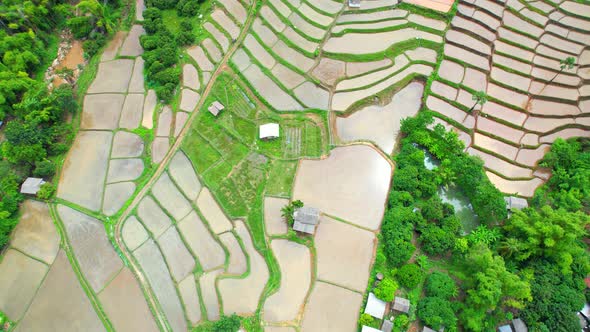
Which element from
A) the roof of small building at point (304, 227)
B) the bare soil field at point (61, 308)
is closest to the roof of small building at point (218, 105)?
the roof of small building at point (304, 227)

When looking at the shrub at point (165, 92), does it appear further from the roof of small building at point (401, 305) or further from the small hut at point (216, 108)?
the roof of small building at point (401, 305)

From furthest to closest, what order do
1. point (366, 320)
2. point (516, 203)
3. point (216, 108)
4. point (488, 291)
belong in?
point (216, 108) → point (516, 203) → point (366, 320) → point (488, 291)

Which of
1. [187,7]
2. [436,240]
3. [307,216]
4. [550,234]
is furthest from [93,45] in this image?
[550,234]

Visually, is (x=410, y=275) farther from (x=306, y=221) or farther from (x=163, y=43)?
(x=163, y=43)

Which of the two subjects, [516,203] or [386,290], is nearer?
[386,290]

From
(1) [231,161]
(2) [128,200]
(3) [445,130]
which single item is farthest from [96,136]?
(3) [445,130]

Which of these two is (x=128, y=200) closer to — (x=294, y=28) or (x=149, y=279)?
(x=149, y=279)
